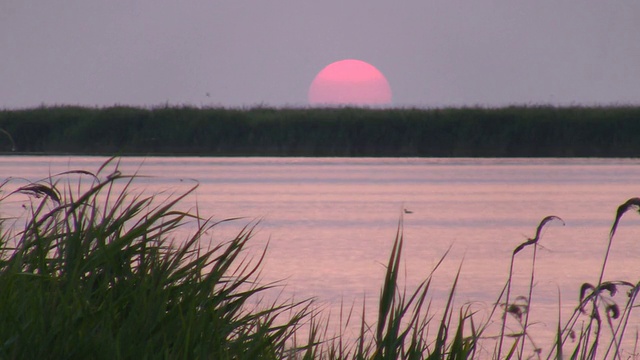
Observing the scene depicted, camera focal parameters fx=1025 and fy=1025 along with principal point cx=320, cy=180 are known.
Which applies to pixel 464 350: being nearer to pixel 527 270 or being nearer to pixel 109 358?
pixel 109 358

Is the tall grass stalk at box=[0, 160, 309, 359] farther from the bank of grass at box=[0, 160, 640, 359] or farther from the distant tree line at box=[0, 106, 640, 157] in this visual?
the distant tree line at box=[0, 106, 640, 157]

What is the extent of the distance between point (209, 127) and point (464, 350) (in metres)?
33.5

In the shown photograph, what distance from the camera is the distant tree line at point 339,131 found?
3456cm

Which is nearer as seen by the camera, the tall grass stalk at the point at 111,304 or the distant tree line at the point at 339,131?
the tall grass stalk at the point at 111,304

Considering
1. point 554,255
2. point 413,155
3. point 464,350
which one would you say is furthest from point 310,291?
point 413,155

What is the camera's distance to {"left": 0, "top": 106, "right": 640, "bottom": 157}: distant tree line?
3456 cm

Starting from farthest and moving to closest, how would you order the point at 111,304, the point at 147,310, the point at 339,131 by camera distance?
the point at 339,131
the point at 147,310
the point at 111,304

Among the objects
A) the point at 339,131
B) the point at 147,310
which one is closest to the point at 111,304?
the point at 147,310

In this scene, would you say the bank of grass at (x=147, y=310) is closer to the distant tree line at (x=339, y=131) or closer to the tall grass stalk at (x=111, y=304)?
the tall grass stalk at (x=111, y=304)

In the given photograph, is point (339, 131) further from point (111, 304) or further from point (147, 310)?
point (111, 304)

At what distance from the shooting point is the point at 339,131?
36062mm

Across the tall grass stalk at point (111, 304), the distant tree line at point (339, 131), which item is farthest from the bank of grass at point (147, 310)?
the distant tree line at point (339, 131)

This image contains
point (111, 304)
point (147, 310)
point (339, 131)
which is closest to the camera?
point (111, 304)

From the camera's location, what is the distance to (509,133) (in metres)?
35.2
